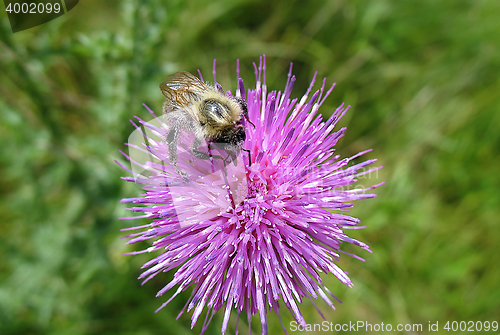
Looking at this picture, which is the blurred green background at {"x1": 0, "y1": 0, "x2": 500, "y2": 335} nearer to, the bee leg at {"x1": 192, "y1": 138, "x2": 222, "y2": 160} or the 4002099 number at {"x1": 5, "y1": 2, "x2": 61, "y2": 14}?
the 4002099 number at {"x1": 5, "y1": 2, "x2": 61, "y2": 14}

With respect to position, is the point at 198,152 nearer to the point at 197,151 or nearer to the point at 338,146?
the point at 197,151

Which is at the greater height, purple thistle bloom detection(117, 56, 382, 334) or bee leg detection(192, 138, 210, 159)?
bee leg detection(192, 138, 210, 159)

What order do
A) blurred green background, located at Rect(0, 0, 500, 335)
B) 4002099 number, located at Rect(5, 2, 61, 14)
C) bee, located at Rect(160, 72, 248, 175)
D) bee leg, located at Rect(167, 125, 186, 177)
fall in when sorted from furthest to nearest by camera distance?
blurred green background, located at Rect(0, 0, 500, 335)
4002099 number, located at Rect(5, 2, 61, 14)
bee leg, located at Rect(167, 125, 186, 177)
bee, located at Rect(160, 72, 248, 175)

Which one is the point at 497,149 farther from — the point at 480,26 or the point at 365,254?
the point at 365,254

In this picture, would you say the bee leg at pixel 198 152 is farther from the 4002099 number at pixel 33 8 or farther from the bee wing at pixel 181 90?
the 4002099 number at pixel 33 8

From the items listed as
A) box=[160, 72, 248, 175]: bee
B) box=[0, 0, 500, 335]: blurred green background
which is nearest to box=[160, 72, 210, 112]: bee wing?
box=[160, 72, 248, 175]: bee

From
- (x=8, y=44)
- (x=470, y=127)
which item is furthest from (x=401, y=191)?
(x=8, y=44)
